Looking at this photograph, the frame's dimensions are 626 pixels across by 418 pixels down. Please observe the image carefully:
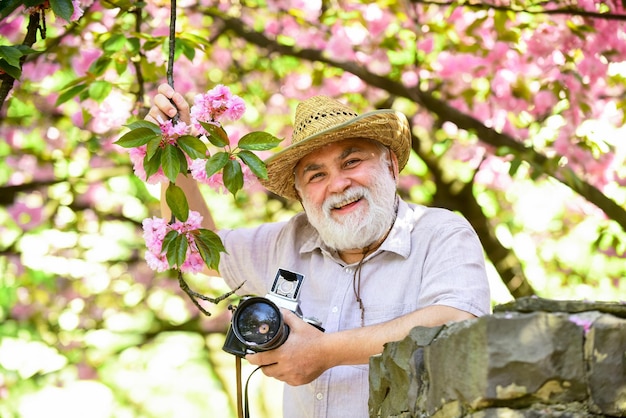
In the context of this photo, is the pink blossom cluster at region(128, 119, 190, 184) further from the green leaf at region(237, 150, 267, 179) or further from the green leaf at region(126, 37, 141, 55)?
the green leaf at region(126, 37, 141, 55)

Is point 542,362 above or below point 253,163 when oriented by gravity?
below

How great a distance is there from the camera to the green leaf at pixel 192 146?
7.42 ft

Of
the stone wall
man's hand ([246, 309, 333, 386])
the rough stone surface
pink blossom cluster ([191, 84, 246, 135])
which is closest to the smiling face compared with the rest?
man's hand ([246, 309, 333, 386])

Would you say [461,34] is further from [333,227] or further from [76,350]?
[76,350]

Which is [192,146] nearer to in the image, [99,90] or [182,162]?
[182,162]

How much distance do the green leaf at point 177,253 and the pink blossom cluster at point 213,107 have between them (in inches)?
11.5

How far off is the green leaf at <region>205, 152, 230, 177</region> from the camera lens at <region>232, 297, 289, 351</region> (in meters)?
0.34

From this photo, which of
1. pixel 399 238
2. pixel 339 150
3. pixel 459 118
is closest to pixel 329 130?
pixel 339 150

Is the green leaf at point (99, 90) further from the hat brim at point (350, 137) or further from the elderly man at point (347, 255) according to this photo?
the hat brim at point (350, 137)

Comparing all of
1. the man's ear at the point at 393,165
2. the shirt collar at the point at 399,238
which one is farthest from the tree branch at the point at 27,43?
the man's ear at the point at 393,165

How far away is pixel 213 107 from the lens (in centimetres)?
237

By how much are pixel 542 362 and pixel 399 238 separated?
1.18m

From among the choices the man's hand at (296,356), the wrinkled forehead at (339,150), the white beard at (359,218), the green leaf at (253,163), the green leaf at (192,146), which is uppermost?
the green leaf at (192,146)

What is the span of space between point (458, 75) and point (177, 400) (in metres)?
4.38
